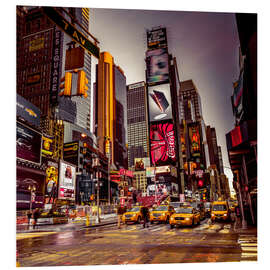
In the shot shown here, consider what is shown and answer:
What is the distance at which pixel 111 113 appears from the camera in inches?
3915

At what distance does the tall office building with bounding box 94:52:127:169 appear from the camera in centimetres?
7750

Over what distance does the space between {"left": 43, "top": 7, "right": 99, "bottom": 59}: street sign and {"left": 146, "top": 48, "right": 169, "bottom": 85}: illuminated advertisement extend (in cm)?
4291

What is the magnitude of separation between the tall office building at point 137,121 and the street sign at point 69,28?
188ft

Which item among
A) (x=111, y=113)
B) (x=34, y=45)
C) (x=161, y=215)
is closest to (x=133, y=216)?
(x=161, y=215)

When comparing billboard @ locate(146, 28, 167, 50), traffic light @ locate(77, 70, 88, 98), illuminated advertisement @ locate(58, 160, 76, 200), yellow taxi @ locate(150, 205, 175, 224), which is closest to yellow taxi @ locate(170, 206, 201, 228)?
yellow taxi @ locate(150, 205, 175, 224)

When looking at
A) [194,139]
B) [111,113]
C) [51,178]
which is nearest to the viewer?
[51,178]

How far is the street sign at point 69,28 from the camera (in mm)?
9578

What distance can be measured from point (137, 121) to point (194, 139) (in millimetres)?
24409

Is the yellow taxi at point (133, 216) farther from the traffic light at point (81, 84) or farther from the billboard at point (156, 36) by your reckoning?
the billboard at point (156, 36)

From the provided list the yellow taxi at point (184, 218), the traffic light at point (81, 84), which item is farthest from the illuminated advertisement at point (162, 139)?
the yellow taxi at point (184, 218)

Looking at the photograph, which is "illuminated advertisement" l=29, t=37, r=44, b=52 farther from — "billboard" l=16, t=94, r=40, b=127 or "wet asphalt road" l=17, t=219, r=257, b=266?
"wet asphalt road" l=17, t=219, r=257, b=266

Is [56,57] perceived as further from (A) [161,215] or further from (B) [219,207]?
(B) [219,207]

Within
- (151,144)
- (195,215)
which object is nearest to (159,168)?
(151,144)

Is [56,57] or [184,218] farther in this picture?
[56,57]
